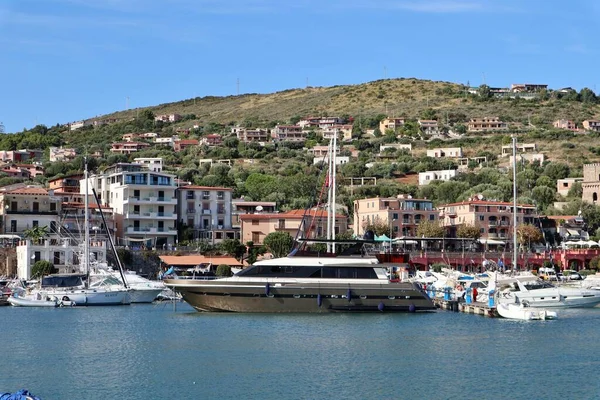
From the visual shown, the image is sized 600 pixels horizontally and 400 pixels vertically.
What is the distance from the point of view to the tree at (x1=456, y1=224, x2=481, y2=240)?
359 ft

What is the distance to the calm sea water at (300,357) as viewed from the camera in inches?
1427

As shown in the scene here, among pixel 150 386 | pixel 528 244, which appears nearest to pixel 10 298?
pixel 150 386

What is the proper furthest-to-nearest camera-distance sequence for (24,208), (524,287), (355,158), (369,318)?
(355,158), (24,208), (524,287), (369,318)

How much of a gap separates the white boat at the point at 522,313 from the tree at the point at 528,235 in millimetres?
48822

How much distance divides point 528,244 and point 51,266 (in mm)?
48384

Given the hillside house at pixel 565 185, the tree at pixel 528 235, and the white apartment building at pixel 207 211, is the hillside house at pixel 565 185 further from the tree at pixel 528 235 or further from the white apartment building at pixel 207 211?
the white apartment building at pixel 207 211

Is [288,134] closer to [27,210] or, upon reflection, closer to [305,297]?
[27,210]

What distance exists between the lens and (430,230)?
108000 mm

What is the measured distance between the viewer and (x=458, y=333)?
52.2 m

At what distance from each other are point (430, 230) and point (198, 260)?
943 inches

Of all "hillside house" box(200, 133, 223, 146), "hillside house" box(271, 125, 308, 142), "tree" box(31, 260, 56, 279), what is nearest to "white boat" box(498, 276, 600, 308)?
"tree" box(31, 260, 56, 279)

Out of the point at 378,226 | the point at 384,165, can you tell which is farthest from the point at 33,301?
the point at 384,165

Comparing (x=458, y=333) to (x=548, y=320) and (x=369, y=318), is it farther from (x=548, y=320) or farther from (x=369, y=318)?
(x=548, y=320)

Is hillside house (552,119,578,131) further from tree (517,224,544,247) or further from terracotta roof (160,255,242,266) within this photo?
terracotta roof (160,255,242,266)
